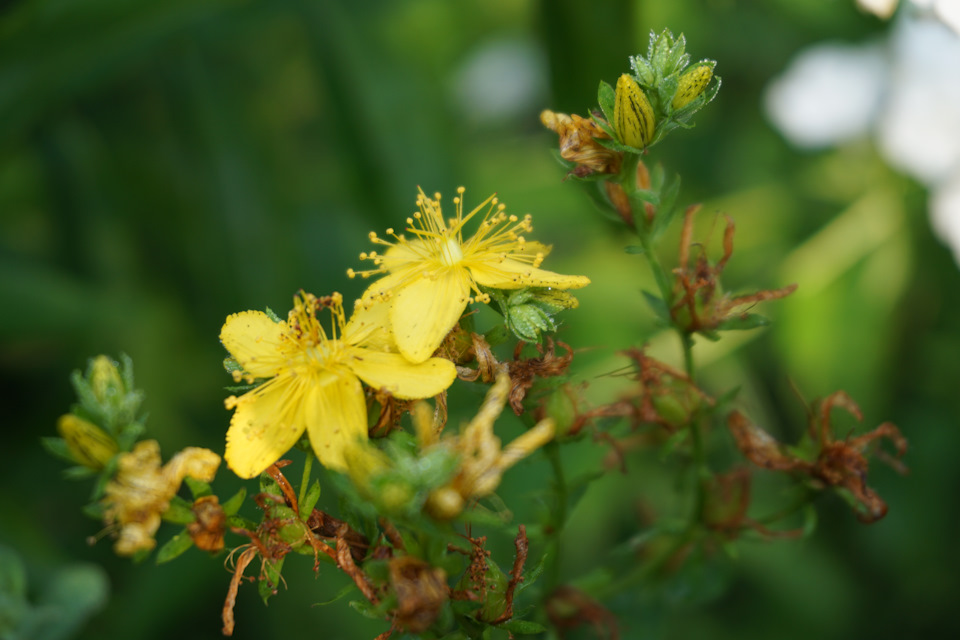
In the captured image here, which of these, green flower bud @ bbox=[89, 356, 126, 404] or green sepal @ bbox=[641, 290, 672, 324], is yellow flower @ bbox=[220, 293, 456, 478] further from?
green sepal @ bbox=[641, 290, 672, 324]

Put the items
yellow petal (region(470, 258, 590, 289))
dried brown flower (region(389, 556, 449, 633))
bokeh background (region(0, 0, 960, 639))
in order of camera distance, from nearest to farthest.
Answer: dried brown flower (region(389, 556, 449, 633)) → yellow petal (region(470, 258, 590, 289)) → bokeh background (region(0, 0, 960, 639))

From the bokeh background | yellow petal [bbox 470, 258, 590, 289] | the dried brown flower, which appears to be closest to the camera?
the dried brown flower

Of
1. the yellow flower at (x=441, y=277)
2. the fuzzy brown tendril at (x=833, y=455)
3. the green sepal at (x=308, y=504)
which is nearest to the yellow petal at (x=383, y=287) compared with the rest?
the yellow flower at (x=441, y=277)

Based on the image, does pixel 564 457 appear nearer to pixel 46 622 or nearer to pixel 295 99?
pixel 46 622

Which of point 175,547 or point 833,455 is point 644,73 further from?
point 175,547

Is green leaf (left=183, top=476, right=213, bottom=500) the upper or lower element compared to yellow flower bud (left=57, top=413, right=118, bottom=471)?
lower

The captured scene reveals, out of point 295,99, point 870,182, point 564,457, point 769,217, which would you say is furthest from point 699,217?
point 295,99

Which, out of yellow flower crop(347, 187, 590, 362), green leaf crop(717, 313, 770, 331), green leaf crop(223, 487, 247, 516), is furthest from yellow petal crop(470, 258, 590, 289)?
green leaf crop(223, 487, 247, 516)

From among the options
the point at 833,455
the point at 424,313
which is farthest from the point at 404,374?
the point at 833,455
